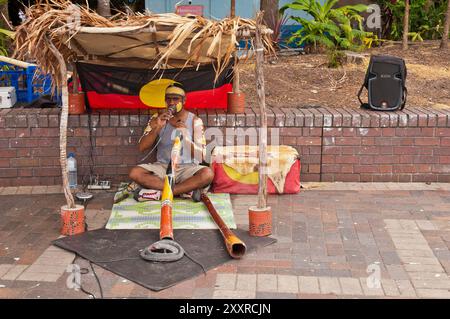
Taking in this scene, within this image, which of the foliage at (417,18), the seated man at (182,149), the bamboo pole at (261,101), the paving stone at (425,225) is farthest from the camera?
the foliage at (417,18)

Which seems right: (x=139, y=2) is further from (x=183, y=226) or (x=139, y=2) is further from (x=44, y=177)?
(x=183, y=226)

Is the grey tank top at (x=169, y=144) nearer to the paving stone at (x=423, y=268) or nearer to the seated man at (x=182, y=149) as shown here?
the seated man at (x=182, y=149)

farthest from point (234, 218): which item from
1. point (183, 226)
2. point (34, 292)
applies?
point (34, 292)

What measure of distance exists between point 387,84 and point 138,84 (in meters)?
2.87

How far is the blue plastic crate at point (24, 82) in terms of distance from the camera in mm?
8320

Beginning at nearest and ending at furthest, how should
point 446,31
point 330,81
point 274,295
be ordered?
point 274,295
point 330,81
point 446,31

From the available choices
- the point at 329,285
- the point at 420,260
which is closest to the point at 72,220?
the point at 329,285

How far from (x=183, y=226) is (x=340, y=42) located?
19.8 feet

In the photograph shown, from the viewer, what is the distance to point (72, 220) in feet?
18.7

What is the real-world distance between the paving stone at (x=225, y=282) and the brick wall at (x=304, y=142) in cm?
265

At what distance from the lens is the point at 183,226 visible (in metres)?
5.94

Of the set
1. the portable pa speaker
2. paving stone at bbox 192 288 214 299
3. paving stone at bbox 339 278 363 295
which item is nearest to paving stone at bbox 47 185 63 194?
paving stone at bbox 192 288 214 299

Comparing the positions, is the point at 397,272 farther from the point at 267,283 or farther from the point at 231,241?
the point at 231,241

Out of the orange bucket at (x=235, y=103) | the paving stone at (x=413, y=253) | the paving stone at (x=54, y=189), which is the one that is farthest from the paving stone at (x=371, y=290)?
the paving stone at (x=54, y=189)
